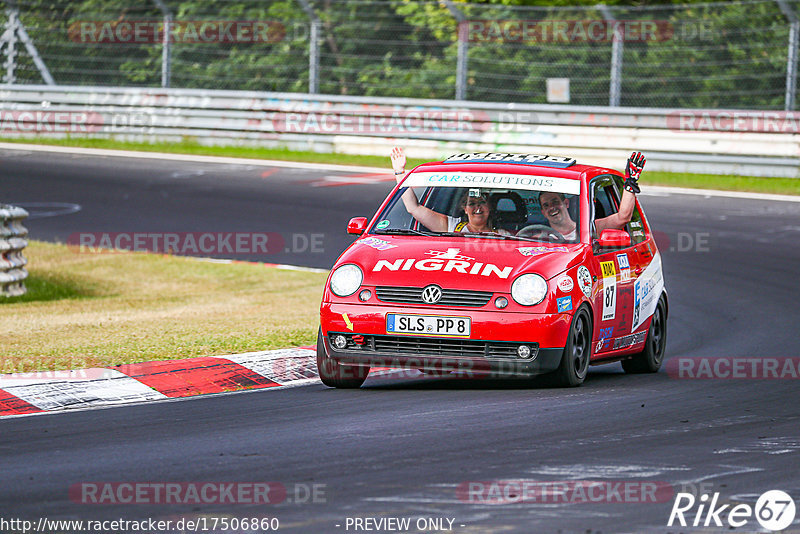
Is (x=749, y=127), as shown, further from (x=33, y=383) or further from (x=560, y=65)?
(x=33, y=383)

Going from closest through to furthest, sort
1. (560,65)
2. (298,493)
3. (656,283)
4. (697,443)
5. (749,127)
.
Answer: (298,493), (697,443), (656,283), (749,127), (560,65)

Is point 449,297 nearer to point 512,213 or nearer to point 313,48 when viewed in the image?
point 512,213

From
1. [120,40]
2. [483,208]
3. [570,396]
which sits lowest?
[570,396]

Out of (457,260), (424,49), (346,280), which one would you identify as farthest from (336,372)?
(424,49)

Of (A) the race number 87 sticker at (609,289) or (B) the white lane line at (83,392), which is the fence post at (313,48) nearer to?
(A) the race number 87 sticker at (609,289)

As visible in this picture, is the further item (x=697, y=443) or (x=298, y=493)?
(x=697, y=443)

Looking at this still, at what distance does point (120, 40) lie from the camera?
2672 cm

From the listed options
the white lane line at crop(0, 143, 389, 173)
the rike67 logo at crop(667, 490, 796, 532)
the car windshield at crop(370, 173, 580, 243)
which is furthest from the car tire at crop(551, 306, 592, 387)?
the white lane line at crop(0, 143, 389, 173)

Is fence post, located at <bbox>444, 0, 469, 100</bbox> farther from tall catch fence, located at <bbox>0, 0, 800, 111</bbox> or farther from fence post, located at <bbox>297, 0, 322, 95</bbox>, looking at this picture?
fence post, located at <bbox>297, 0, 322, 95</bbox>

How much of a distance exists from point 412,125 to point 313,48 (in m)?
2.44

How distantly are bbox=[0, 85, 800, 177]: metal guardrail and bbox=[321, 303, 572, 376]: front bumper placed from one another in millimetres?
13872

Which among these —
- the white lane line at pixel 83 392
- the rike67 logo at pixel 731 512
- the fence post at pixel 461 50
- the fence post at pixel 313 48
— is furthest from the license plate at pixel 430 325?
the fence post at pixel 313 48

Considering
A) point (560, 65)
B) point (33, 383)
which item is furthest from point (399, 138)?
point (33, 383)

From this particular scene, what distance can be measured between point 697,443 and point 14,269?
8535 millimetres
